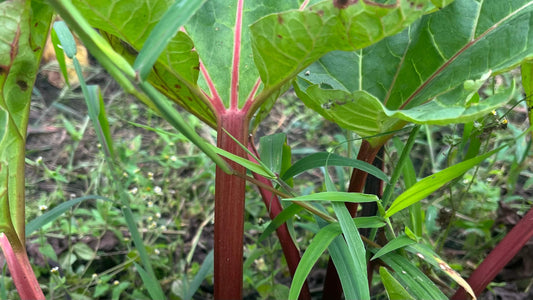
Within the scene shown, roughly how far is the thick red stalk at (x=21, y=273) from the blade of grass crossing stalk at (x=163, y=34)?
0.46 metres

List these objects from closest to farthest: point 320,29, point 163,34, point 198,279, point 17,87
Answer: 1. point 163,34
2. point 320,29
3. point 17,87
4. point 198,279

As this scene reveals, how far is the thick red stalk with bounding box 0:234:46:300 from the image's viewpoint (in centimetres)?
81

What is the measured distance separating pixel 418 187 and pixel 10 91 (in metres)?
0.70

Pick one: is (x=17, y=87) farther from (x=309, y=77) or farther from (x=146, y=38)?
(x=309, y=77)

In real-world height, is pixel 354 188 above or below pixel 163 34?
below

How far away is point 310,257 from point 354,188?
0.27m

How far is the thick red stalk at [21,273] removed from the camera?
0.81 metres

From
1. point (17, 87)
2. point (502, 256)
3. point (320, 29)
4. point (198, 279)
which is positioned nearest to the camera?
point (320, 29)

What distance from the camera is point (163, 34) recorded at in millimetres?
569

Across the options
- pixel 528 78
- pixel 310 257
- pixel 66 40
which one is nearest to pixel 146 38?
pixel 66 40

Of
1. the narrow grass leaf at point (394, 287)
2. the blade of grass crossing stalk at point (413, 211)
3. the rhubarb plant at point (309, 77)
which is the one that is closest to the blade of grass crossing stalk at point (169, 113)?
the rhubarb plant at point (309, 77)

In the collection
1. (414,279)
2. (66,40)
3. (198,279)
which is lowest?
(198,279)

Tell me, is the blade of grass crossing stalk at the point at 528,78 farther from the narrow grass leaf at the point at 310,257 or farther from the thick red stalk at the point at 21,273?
the thick red stalk at the point at 21,273

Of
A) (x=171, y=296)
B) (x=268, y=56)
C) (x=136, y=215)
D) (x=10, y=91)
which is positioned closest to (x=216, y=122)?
(x=268, y=56)
